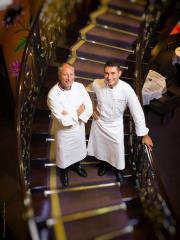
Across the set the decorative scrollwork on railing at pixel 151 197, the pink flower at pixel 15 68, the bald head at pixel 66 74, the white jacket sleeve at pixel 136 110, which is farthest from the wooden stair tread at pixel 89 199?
the pink flower at pixel 15 68

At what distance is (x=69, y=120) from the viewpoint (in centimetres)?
365

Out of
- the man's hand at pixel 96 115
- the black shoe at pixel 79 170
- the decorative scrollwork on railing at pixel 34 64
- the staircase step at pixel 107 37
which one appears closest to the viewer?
the man's hand at pixel 96 115

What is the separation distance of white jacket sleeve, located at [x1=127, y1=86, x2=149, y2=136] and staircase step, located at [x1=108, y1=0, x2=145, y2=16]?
218 centimetres

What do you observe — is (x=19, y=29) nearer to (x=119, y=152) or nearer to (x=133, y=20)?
(x=133, y=20)

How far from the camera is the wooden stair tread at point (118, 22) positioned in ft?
17.4

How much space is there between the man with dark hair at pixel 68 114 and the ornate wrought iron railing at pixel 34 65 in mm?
→ 507

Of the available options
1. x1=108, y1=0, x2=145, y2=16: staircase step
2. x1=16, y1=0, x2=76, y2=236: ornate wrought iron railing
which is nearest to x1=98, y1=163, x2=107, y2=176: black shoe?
x1=16, y1=0, x2=76, y2=236: ornate wrought iron railing

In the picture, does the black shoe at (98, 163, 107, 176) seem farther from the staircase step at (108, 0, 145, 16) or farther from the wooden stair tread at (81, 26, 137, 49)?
the staircase step at (108, 0, 145, 16)

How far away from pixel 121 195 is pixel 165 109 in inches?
109

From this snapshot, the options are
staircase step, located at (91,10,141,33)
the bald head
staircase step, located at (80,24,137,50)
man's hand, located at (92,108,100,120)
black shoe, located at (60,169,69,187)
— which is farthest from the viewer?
staircase step, located at (91,10,141,33)

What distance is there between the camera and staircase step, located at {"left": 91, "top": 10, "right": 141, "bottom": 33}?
17.4 ft

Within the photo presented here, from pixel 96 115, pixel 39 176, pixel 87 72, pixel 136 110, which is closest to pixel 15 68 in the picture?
pixel 87 72

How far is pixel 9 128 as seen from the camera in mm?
6484

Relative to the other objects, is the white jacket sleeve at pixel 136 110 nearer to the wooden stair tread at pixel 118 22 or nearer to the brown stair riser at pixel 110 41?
the brown stair riser at pixel 110 41
